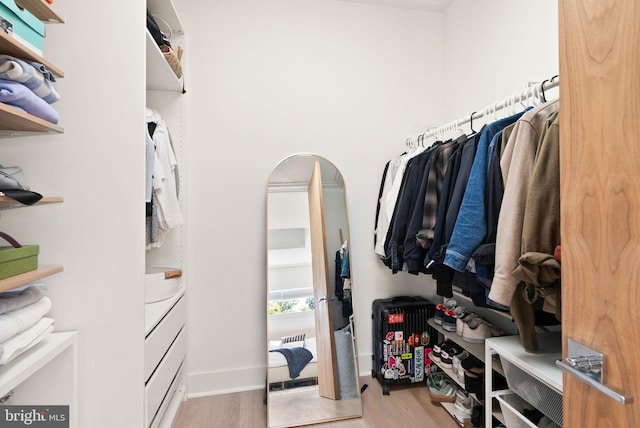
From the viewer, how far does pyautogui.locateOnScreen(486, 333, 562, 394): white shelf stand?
3.60 ft

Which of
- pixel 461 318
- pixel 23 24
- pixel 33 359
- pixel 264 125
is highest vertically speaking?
pixel 264 125

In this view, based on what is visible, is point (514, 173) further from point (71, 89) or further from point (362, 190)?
point (71, 89)

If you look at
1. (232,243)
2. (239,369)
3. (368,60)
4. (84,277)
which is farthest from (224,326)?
(368,60)

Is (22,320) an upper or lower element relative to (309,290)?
upper

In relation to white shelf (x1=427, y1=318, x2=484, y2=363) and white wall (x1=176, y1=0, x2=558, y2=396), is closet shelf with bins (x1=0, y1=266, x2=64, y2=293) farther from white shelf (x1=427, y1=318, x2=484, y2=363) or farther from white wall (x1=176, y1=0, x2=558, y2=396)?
white shelf (x1=427, y1=318, x2=484, y2=363)

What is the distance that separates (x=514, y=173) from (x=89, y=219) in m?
1.48

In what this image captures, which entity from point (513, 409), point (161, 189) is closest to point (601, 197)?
point (513, 409)

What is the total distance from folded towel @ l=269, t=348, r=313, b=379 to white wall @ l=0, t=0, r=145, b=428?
104 centimetres

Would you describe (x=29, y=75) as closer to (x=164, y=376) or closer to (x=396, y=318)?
(x=164, y=376)

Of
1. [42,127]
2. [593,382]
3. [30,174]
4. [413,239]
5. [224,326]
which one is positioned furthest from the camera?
[224,326]

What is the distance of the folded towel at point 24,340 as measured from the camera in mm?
737

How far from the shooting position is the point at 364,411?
6.45 feet

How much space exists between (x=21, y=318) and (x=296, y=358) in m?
1.56

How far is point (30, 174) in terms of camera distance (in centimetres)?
100
